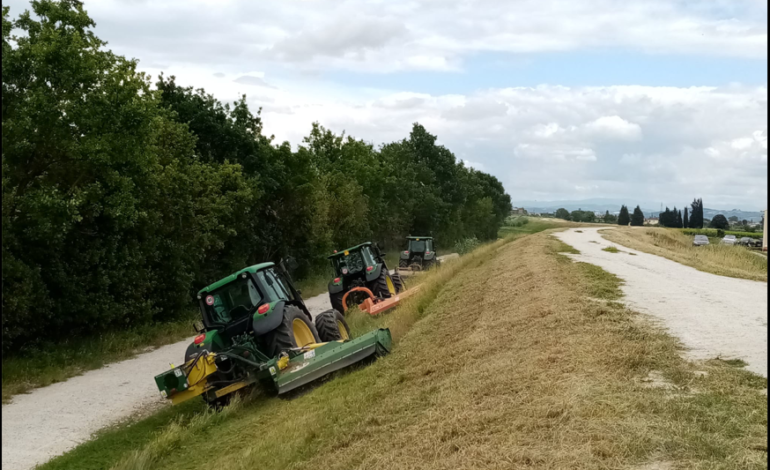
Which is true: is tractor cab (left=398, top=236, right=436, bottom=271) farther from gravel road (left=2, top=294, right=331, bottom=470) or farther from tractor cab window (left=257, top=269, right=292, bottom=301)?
tractor cab window (left=257, top=269, right=292, bottom=301)

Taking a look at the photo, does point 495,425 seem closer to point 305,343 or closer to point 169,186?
point 305,343

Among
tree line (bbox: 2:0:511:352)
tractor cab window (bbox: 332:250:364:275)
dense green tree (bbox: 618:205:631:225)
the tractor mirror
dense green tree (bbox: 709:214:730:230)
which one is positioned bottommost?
dense green tree (bbox: 709:214:730:230)

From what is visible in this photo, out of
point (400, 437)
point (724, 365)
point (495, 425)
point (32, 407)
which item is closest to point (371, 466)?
point (400, 437)

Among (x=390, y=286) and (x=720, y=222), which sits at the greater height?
(x=390, y=286)

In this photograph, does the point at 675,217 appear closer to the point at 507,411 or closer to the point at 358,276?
the point at 358,276

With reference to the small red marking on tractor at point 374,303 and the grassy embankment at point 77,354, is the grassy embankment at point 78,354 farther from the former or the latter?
the small red marking on tractor at point 374,303

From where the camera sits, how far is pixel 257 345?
1050 centimetres

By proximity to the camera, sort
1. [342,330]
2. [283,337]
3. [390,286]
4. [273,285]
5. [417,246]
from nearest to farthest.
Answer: [283,337] < [273,285] < [342,330] < [390,286] < [417,246]

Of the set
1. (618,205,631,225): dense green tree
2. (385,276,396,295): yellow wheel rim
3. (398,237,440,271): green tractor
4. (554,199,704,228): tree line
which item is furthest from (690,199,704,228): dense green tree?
(385,276,396,295): yellow wheel rim

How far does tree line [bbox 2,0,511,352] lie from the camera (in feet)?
43.9

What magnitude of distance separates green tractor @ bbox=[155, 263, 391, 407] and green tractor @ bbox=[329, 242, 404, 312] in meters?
5.42

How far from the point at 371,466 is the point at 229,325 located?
5.74m

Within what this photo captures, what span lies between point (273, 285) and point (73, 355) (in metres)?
6.15

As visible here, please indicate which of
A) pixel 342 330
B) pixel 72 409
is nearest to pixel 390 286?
pixel 342 330
